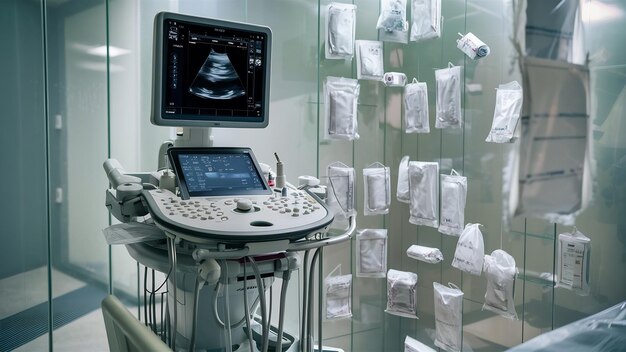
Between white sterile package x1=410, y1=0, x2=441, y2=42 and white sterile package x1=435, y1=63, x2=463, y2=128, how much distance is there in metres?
0.22

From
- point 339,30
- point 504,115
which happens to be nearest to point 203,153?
point 339,30

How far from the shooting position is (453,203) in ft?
8.72

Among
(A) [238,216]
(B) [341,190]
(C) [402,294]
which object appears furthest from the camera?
(C) [402,294]

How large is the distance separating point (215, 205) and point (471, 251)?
1.55m

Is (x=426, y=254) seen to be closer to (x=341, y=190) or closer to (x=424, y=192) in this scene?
(x=424, y=192)

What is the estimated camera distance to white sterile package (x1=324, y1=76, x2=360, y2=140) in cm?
276

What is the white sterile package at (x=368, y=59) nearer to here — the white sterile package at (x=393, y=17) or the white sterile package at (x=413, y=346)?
the white sterile package at (x=393, y=17)

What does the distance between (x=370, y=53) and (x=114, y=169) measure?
5.51ft

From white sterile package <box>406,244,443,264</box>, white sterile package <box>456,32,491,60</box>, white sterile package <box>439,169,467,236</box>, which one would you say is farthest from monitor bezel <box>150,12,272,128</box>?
white sterile package <box>406,244,443,264</box>

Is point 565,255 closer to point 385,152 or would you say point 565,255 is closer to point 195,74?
point 385,152

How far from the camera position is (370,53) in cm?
284

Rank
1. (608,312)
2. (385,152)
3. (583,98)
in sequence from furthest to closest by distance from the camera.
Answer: (385,152)
(608,312)
(583,98)

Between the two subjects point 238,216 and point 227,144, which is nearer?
point 238,216

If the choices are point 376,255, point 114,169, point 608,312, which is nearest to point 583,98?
point 608,312
